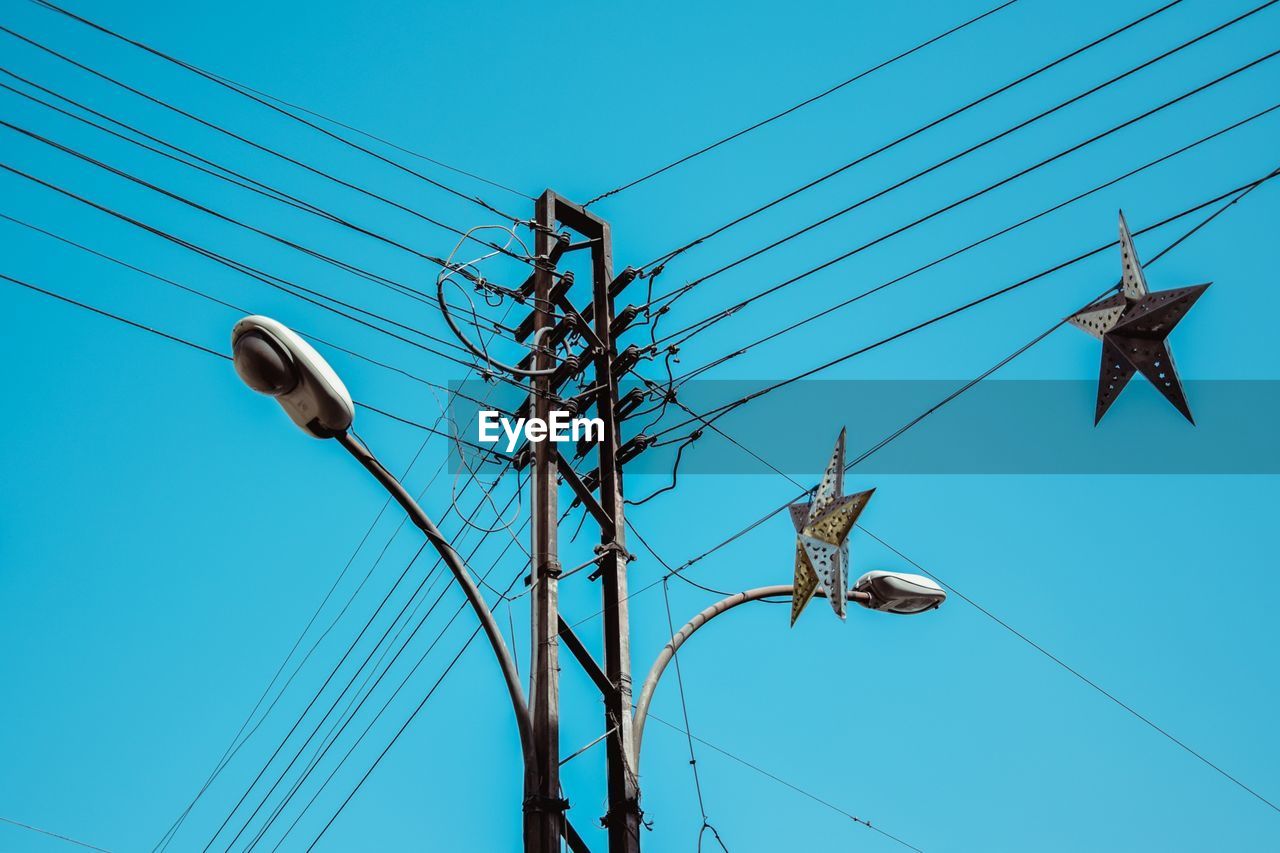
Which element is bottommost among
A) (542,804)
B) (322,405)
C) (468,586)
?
(542,804)

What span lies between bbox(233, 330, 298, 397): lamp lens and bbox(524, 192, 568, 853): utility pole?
5.49 feet

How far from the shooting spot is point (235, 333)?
5500mm

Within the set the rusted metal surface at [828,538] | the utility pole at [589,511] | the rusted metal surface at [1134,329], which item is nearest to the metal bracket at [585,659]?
the utility pole at [589,511]

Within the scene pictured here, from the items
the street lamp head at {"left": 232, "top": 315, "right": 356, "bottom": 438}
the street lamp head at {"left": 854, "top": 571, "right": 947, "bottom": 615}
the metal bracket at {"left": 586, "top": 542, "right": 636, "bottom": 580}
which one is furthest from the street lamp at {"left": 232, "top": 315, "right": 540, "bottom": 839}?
the street lamp head at {"left": 854, "top": 571, "right": 947, "bottom": 615}

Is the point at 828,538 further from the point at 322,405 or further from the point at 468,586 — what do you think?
the point at 322,405

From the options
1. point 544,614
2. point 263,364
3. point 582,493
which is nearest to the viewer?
point 263,364

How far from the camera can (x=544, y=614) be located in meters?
6.12

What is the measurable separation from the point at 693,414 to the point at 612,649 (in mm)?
2293

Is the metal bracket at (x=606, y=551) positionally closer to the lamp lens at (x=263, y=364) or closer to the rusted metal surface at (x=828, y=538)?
the rusted metal surface at (x=828, y=538)

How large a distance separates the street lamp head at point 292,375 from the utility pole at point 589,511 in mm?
1441

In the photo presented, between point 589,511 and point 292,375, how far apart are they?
216cm

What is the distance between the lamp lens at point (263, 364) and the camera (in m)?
5.46

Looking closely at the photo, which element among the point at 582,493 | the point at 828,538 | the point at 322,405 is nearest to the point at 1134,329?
the point at 828,538

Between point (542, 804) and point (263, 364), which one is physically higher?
point (263, 364)
